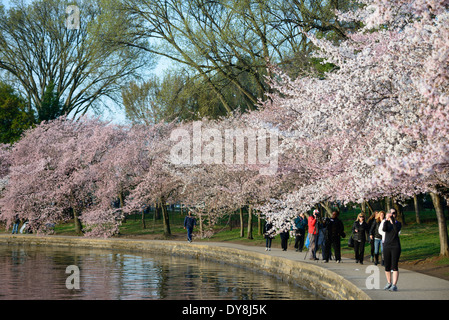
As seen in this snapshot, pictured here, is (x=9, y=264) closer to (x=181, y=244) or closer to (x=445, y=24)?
(x=181, y=244)

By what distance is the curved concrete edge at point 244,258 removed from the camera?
1512cm

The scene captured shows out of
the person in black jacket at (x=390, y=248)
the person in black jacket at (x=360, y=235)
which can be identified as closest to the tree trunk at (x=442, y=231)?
the person in black jacket at (x=360, y=235)

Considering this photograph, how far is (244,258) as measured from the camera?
76.8 feet

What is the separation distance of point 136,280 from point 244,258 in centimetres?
615

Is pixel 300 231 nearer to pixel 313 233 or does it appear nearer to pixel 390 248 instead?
pixel 313 233

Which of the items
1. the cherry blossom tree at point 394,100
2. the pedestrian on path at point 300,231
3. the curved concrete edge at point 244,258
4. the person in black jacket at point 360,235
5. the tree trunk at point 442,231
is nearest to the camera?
the cherry blossom tree at point 394,100

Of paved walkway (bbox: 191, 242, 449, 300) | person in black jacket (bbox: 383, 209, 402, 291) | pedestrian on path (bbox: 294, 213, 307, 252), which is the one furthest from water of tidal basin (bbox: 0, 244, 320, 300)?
pedestrian on path (bbox: 294, 213, 307, 252)

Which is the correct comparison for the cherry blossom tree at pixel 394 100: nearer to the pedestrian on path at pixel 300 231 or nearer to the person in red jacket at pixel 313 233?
the person in red jacket at pixel 313 233

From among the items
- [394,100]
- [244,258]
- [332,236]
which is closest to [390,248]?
[394,100]

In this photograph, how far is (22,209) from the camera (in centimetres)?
3950

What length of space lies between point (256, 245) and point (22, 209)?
18.4 meters

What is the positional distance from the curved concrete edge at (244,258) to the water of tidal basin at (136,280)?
41 cm

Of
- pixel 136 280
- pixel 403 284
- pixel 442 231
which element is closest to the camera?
pixel 403 284
